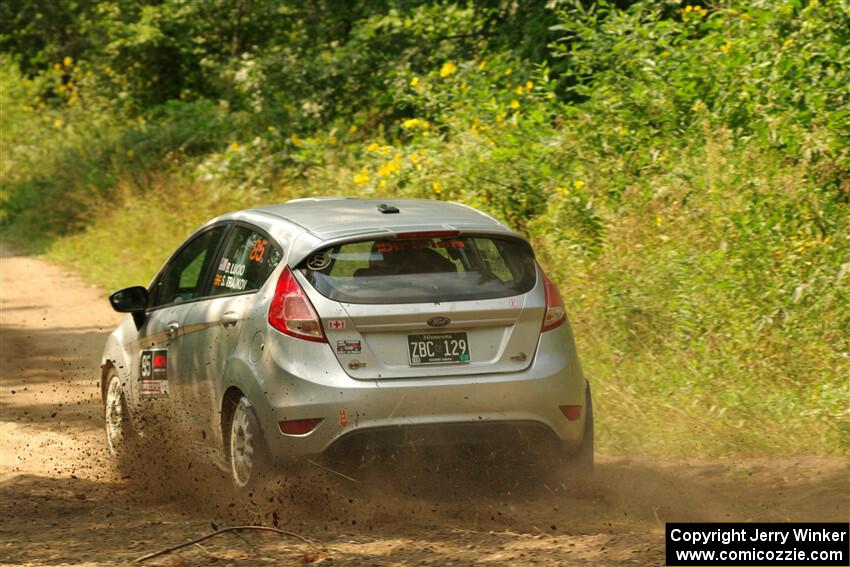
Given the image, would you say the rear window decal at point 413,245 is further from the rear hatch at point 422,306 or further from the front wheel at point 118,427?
the front wheel at point 118,427

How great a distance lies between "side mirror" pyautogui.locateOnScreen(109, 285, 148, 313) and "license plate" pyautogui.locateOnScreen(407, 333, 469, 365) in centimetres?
236

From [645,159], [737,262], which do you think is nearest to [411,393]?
[737,262]

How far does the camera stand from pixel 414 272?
21.3 ft

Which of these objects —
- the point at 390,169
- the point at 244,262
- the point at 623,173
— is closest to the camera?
the point at 244,262

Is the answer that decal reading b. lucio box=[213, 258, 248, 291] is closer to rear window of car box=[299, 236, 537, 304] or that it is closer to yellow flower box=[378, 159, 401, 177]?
rear window of car box=[299, 236, 537, 304]

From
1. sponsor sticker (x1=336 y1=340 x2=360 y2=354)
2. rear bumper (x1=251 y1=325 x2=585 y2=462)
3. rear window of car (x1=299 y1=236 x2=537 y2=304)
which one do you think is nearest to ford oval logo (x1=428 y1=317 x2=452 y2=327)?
rear window of car (x1=299 y1=236 x2=537 y2=304)

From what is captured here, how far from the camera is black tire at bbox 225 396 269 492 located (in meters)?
6.34

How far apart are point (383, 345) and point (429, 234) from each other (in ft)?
2.18

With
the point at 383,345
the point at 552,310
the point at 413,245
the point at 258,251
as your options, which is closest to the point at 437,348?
the point at 383,345

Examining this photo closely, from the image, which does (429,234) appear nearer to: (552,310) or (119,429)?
(552,310)

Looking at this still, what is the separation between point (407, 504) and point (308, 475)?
53 cm

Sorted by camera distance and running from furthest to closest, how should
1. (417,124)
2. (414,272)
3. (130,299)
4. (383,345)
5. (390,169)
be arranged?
1. (417,124)
2. (390,169)
3. (130,299)
4. (414,272)
5. (383,345)

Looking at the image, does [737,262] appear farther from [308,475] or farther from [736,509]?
[308,475]

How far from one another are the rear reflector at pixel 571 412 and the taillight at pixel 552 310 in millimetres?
413
